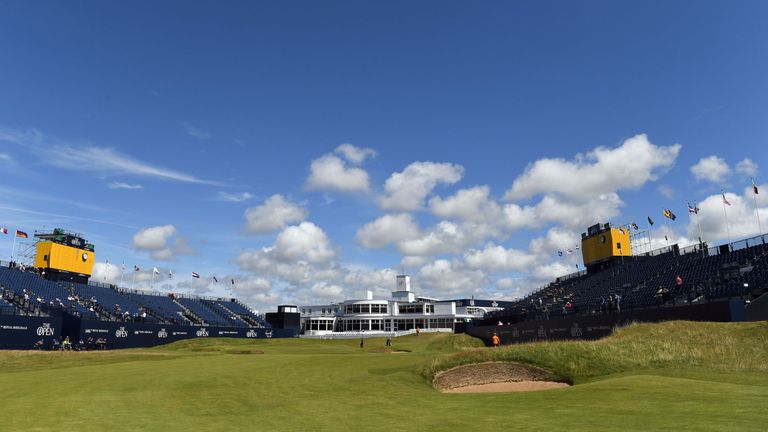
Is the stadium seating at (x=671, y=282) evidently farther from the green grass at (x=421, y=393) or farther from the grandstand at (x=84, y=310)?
the grandstand at (x=84, y=310)

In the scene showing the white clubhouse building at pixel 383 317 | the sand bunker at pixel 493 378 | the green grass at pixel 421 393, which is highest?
the white clubhouse building at pixel 383 317

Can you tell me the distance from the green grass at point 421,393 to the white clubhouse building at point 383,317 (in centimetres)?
8443

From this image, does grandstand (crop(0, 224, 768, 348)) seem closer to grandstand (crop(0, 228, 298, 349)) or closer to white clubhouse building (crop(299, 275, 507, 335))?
grandstand (crop(0, 228, 298, 349))

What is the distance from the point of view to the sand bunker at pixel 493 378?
1146 inches

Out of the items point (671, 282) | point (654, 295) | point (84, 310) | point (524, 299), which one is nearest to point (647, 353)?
point (654, 295)

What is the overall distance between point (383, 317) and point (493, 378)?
8997 cm

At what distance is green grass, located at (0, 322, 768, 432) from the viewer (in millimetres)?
14875

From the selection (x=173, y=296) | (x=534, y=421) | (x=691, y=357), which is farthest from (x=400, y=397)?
(x=173, y=296)

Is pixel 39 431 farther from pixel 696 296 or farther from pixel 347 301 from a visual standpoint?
pixel 347 301

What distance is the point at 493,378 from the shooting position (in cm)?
3056

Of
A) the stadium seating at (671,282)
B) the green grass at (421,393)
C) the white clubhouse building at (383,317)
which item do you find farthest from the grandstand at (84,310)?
the stadium seating at (671,282)

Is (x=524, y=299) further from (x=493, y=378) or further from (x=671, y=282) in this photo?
(x=493, y=378)

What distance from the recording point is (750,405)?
1442 centimetres

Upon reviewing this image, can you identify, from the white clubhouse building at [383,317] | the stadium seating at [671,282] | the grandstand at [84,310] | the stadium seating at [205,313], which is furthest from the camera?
the white clubhouse building at [383,317]
